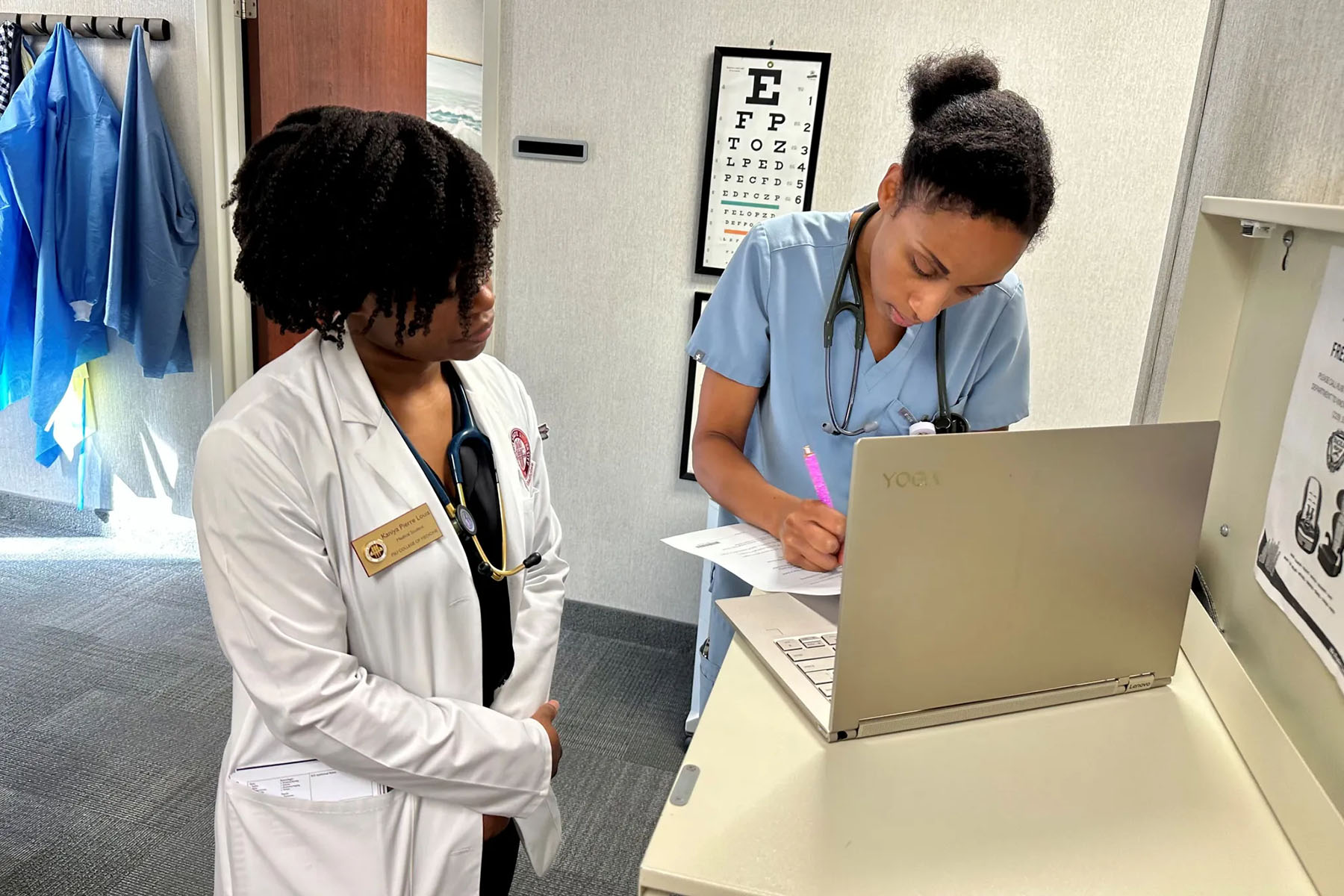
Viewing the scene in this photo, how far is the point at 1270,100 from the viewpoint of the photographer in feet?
3.54

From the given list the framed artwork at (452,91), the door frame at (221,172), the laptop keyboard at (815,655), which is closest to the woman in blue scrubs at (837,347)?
the laptop keyboard at (815,655)

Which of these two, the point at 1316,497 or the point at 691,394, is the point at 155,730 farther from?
the point at 1316,497

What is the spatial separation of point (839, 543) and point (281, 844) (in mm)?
706

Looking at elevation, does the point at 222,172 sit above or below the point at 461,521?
above

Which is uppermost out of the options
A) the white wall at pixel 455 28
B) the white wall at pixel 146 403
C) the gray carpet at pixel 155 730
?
the white wall at pixel 455 28

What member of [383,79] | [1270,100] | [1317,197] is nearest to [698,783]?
[1317,197]

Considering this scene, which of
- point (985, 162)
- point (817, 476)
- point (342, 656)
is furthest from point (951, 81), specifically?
point (342, 656)

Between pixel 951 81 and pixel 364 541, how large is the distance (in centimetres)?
91

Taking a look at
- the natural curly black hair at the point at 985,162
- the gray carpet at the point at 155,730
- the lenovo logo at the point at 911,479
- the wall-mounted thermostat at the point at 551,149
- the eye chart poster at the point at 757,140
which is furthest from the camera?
the wall-mounted thermostat at the point at 551,149

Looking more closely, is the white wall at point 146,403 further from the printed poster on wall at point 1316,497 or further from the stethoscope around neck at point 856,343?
the printed poster on wall at point 1316,497

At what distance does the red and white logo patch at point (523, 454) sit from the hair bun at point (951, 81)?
0.67m

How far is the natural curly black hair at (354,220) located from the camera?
901mm

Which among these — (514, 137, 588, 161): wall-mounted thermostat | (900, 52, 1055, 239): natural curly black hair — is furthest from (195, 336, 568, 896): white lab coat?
(514, 137, 588, 161): wall-mounted thermostat

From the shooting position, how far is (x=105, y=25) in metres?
2.81
